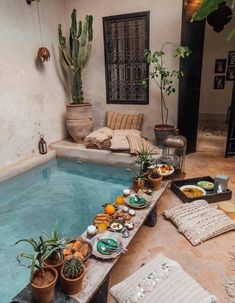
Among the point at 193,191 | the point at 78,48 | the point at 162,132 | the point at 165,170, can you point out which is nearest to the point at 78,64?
the point at 78,48

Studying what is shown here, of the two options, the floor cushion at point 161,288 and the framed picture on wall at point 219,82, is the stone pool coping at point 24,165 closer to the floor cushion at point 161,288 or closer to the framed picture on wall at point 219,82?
the floor cushion at point 161,288

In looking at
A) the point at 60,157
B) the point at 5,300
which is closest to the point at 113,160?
the point at 60,157

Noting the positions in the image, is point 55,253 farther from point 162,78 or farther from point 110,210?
point 162,78

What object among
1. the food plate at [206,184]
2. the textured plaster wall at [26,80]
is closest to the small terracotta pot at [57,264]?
the food plate at [206,184]

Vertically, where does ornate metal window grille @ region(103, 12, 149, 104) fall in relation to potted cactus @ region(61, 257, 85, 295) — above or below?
above

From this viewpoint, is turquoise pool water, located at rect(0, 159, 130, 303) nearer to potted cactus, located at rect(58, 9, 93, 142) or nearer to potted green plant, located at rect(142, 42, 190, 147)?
potted cactus, located at rect(58, 9, 93, 142)

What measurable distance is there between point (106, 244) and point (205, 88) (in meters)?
5.86

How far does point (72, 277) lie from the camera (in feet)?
4.17

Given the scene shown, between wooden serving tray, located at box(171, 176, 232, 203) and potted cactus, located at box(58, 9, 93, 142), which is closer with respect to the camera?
wooden serving tray, located at box(171, 176, 232, 203)

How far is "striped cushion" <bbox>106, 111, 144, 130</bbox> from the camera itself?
15.0 ft

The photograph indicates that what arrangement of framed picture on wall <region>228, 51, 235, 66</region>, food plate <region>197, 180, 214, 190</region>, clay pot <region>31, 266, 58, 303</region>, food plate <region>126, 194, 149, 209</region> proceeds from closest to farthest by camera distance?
clay pot <region>31, 266, 58, 303</region> → food plate <region>126, 194, 149, 209</region> → food plate <region>197, 180, 214, 190</region> → framed picture on wall <region>228, 51, 235, 66</region>

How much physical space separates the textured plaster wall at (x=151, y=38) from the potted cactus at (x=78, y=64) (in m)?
0.28

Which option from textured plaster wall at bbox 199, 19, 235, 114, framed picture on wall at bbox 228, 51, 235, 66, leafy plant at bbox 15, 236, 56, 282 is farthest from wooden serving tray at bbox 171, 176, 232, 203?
framed picture on wall at bbox 228, 51, 235, 66

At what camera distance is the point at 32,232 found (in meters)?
2.52
